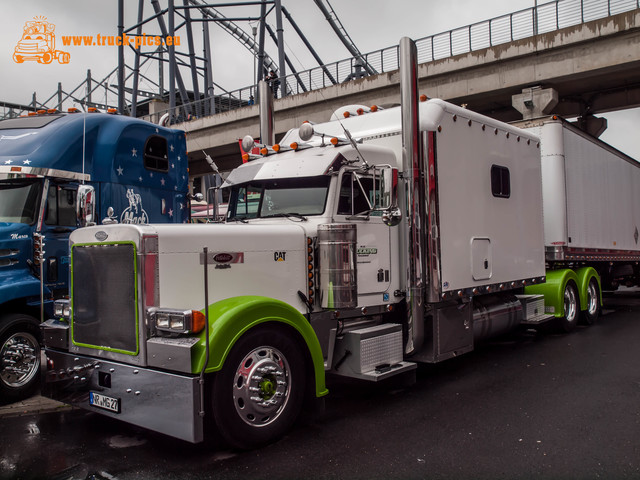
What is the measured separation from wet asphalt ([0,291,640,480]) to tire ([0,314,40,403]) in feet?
1.08

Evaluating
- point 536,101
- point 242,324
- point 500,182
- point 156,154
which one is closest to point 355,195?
point 242,324

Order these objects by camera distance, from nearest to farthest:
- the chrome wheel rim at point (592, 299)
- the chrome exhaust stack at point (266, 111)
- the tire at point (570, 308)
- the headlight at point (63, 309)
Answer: the headlight at point (63, 309) < the chrome exhaust stack at point (266, 111) < the tire at point (570, 308) < the chrome wheel rim at point (592, 299)

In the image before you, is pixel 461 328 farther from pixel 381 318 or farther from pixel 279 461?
pixel 279 461

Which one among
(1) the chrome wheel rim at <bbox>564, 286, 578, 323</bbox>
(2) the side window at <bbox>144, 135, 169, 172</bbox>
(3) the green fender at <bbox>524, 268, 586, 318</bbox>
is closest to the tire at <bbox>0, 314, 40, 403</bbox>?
(2) the side window at <bbox>144, 135, 169, 172</bbox>

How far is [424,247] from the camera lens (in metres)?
6.47

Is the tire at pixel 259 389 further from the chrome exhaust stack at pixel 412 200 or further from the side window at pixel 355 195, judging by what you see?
the chrome exhaust stack at pixel 412 200

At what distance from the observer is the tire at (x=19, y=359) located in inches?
240

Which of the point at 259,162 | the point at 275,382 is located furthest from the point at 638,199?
the point at 275,382

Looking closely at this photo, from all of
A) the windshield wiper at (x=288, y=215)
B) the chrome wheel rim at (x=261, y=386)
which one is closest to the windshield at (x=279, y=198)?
the windshield wiper at (x=288, y=215)

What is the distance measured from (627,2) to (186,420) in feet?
61.1

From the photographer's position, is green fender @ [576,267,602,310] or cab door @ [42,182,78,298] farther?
green fender @ [576,267,602,310]

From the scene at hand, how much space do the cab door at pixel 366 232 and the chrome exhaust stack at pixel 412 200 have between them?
288 mm

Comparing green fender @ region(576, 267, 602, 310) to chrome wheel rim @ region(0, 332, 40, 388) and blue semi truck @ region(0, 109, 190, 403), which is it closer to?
blue semi truck @ region(0, 109, 190, 403)

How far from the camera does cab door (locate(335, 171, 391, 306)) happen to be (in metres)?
5.88
